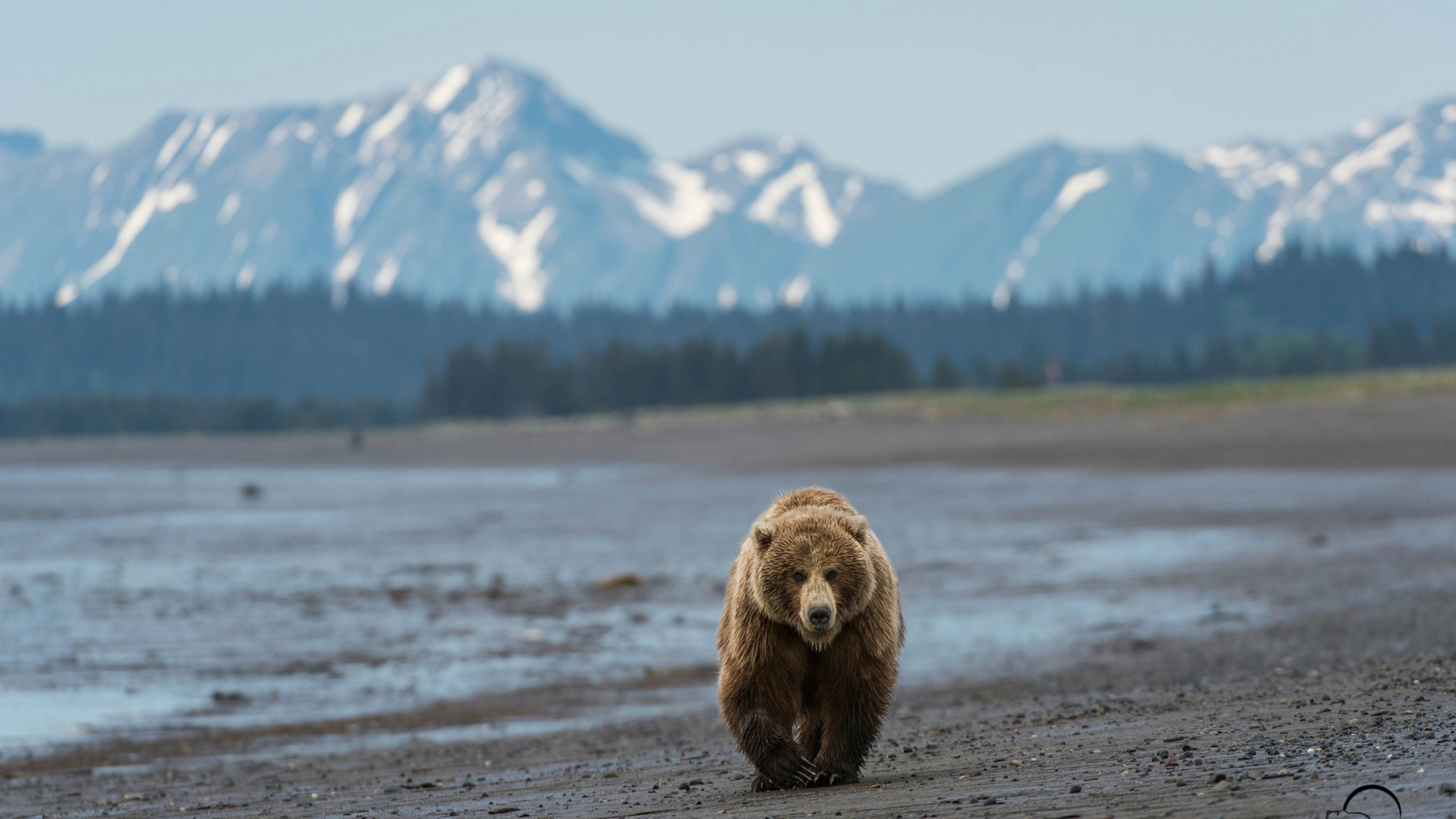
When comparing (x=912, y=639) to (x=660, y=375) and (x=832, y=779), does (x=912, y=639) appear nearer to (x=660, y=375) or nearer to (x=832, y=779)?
(x=832, y=779)

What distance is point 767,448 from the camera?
187ft

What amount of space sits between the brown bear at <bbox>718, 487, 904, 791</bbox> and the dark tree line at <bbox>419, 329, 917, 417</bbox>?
112m

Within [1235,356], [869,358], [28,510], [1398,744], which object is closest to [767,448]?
[28,510]

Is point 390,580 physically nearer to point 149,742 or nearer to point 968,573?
point 968,573

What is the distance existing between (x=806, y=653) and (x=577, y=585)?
48.7 ft

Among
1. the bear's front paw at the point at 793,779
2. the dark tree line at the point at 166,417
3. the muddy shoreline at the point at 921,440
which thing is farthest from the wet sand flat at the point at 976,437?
the dark tree line at the point at 166,417

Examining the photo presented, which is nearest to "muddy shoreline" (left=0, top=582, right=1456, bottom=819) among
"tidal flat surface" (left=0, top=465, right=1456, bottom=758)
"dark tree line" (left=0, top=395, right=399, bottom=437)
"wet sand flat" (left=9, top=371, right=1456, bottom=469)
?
"tidal flat surface" (left=0, top=465, right=1456, bottom=758)

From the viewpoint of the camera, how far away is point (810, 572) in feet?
23.1

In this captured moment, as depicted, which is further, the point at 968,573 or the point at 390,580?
the point at 390,580

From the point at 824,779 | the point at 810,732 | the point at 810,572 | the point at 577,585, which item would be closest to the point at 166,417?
the point at 577,585

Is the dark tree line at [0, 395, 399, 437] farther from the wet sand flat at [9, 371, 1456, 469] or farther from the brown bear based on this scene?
the brown bear

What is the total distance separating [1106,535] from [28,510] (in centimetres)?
3398

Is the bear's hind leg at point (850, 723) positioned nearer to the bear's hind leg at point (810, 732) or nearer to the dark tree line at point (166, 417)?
the bear's hind leg at point (810, 732)

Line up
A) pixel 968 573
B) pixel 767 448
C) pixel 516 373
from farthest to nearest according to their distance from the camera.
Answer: pixel 516 373, pixel 767 448, pixel 968 573
